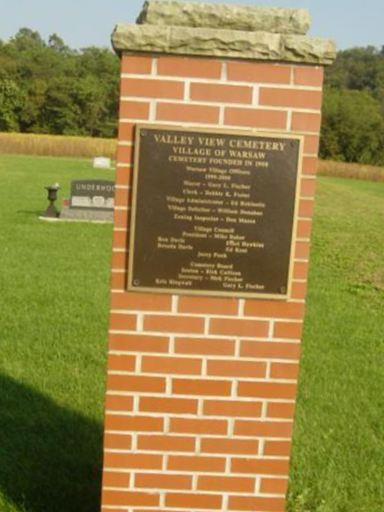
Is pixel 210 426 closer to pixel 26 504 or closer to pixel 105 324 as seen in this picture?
pixel 26 504

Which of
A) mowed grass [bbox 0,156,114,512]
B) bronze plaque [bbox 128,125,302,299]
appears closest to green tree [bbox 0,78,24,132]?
mowed grass [bbox 0,156,114,512]

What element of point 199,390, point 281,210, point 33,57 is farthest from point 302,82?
point 33,57

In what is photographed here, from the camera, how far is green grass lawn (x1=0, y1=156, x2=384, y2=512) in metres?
4.19

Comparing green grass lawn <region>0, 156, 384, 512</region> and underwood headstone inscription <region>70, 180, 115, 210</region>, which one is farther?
underwood headstone inscription <region>70, 180, 115, 210</region>

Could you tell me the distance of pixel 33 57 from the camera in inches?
3361

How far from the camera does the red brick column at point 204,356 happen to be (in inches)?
121

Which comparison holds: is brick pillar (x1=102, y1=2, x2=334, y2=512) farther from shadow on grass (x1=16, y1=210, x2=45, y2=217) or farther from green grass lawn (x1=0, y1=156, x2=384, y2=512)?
shadow on grass (x1=16, y1=210, x2=45, y2=217)

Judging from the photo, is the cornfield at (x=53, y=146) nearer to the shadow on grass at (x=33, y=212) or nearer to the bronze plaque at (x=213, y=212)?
the shadow on grass at (x=33, y=212)

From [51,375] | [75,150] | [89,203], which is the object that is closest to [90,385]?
[51,375]

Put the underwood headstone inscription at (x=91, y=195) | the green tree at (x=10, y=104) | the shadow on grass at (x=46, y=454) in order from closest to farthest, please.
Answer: the shadow on grass at (x=46, y=454) → the underwood headstone inscription at (x=91, y=195) → the green tree at (x=10, y=104)

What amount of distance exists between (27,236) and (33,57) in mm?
76942

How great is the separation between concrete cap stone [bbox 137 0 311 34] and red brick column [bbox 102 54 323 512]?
0.19m

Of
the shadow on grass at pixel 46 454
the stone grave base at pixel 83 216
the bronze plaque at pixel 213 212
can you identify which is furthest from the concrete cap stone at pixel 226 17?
the stone grave base at pixel 83 216

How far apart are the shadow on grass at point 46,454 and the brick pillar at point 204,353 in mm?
661
